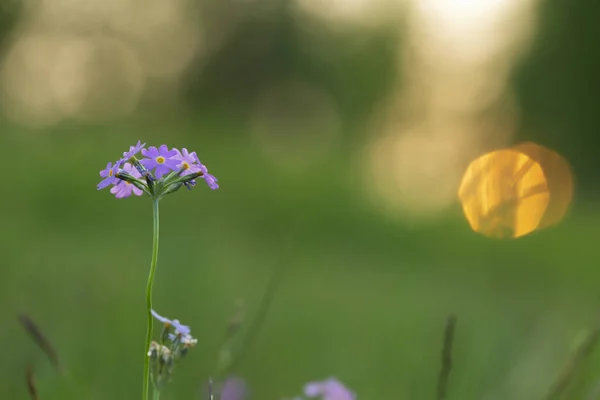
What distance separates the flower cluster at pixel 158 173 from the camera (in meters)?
0.75

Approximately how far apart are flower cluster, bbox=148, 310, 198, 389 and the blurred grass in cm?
45

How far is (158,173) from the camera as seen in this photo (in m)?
0.75

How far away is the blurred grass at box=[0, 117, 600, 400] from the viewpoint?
194 cm

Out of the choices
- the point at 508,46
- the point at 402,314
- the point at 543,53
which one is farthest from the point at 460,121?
the point at 402,314

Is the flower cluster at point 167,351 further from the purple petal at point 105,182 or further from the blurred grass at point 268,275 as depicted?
the blurred grass at point 268,275

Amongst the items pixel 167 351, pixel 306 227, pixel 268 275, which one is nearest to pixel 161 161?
pixel 167 351

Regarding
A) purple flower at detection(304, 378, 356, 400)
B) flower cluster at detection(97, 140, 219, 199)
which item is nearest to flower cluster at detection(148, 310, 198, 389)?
flower cluster at detection(97, 140, 219, 199)

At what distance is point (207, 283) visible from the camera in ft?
9.59

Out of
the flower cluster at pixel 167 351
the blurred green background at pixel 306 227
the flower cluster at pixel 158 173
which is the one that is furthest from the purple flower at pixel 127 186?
the blurred green background at pixel 306 227

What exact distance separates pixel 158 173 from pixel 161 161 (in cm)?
2

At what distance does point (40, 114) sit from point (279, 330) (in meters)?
5.67

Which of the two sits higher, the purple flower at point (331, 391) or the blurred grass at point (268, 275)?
the blurred grass at point (268, 275)

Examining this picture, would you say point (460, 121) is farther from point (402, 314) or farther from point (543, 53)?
point (402, 314)

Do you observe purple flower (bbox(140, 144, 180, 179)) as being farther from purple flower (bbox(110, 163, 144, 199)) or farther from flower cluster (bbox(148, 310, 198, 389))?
flower cluster (bbox(148, 310, 198, 389))
